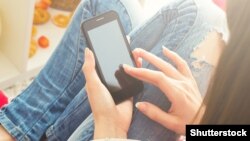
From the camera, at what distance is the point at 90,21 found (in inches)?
27.6

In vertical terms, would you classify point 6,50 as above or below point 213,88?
above

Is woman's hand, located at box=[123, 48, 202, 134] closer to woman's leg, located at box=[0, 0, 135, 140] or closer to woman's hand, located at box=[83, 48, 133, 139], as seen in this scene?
woman's hand, located at box=[83, 48, 133, 139]

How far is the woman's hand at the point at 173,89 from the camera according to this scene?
628 mm

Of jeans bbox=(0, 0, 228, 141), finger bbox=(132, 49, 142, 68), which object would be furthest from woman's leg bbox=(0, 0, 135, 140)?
finger bbox=(132, 49, 142, 68)

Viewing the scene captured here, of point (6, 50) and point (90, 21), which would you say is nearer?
point (90, 21)

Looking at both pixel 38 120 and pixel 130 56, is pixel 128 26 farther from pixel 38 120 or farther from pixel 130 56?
pixel 38 120

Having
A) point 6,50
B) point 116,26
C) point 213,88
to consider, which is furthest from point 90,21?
point 6,50

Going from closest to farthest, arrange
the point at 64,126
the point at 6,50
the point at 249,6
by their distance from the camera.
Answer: the point at 249,6 → the point at 64,126 → the point at 6,50

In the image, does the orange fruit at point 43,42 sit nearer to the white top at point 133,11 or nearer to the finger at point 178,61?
the white top at point 133,11

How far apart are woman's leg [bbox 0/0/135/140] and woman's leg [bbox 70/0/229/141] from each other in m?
0.07

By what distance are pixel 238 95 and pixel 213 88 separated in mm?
33

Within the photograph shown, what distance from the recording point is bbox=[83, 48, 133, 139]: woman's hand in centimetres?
63

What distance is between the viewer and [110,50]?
707 millimetres

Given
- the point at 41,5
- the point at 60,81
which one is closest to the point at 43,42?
the point at 41,5
